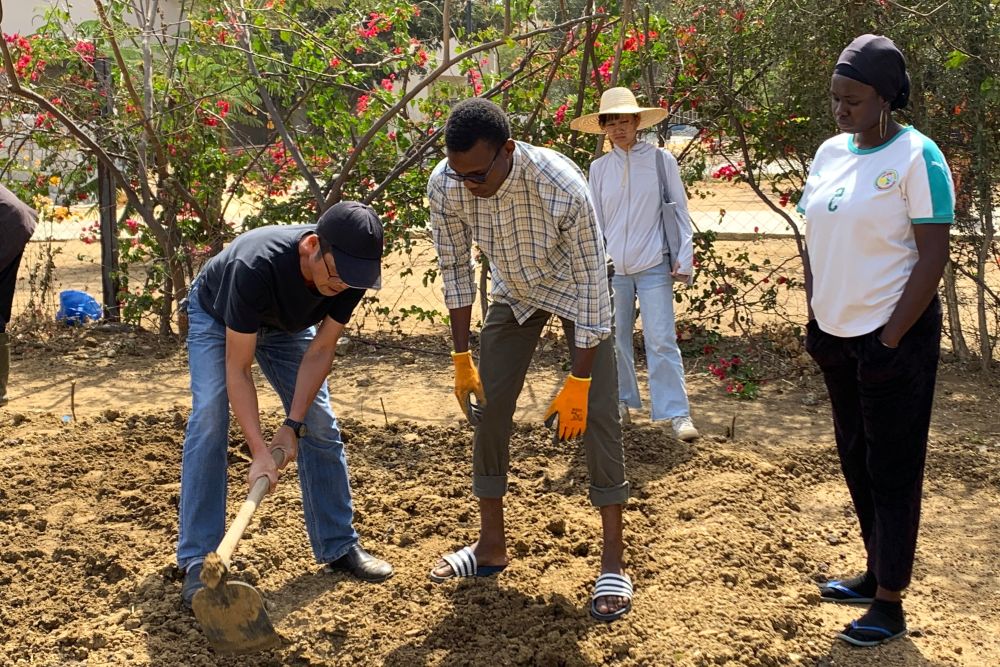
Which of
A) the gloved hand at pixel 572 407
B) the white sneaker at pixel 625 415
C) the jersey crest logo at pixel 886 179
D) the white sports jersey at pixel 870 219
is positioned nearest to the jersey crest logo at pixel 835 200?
the white sports jersey at pixel 870 219

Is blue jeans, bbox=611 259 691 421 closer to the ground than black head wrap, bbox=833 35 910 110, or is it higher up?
closer to the ground

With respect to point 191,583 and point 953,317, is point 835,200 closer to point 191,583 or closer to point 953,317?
point 191,583

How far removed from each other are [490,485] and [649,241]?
2092mm

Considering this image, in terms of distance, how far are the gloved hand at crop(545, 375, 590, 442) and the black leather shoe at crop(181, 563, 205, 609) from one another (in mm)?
1338

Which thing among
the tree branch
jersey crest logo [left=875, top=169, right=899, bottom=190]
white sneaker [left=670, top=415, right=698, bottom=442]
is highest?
the tree branch

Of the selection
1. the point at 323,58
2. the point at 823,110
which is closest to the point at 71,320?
the point at 323,58

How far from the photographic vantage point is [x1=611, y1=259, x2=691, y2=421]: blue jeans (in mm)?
5449

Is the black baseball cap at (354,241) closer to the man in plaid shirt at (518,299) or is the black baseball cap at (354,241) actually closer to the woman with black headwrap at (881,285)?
the man in plaid shirt at (518,299)

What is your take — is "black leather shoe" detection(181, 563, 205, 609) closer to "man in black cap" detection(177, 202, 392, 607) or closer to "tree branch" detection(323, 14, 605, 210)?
"man in black cap" detection(177, 202, 392, 607)

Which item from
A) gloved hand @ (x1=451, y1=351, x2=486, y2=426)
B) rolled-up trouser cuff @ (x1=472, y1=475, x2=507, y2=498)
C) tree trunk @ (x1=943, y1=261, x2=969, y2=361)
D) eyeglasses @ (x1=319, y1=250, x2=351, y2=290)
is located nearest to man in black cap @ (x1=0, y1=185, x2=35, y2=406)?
eyeglasses @ (x1=319, y1=250, x2=351, y2=290)

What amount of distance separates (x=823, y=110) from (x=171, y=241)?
4.57 metres

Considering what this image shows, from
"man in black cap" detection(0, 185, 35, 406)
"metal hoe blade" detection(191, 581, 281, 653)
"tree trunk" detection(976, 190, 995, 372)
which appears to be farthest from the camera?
"tree trunk" detection(976, 190, 995, 372)

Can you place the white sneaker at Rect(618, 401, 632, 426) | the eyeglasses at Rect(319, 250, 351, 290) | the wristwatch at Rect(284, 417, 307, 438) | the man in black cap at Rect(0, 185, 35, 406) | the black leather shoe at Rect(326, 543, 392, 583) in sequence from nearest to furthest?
the eyeglasses at Rect(319, 250, 351, 290) < the wristwatch at Rect(284, 417, 307, 438) < the black leather shoe at Rect(326, 543, 392, 583) < the man in black cap at Rect(0, 185, 35, 406) < the white sneaker at Rect(618, 401, 632, 426)

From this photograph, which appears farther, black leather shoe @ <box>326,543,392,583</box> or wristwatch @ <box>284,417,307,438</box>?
black leather shoe @ <box>326,543,392,583</box>
